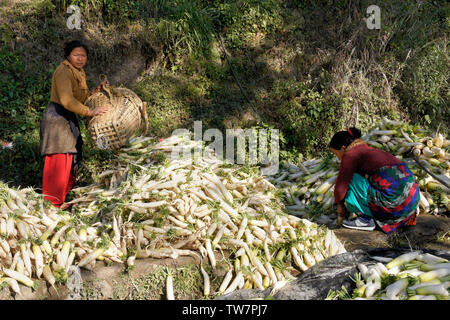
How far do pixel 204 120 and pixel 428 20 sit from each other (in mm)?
5015

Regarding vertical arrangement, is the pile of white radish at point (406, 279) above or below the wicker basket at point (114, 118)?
below

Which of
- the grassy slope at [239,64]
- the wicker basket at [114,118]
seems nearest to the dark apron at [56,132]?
the wicker basket at [114,118]

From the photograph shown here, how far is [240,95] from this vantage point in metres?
7.26

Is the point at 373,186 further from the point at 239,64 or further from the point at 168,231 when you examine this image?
the point at 239,64

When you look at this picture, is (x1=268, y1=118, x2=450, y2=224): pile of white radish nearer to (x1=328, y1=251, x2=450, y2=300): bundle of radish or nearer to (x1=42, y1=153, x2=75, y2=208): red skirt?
(x1=328, y1=251, x2=450, y2=300): bundle of radish

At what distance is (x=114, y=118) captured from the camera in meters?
3.95

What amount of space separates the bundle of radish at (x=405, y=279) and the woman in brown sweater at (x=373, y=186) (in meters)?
1.28

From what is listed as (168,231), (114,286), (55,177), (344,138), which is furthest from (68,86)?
(344,138)

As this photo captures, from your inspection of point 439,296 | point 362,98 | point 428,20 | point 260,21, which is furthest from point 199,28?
point 439,296

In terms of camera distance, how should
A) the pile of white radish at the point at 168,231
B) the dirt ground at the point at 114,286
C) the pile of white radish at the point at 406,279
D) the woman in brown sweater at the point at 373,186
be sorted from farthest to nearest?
the woman in brown sweater at the point at 373,186
the pile of white radish at the point at 168,231
the dirt ground at the point at 114,286
the pile of white radish at the point at 406,279

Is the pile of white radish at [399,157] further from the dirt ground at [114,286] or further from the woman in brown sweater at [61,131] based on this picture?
the woman in brown sweater at [61,131]

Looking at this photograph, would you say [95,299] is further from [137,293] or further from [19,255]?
[19,255]

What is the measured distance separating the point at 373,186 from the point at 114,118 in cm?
255

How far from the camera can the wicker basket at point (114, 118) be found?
3955mm
